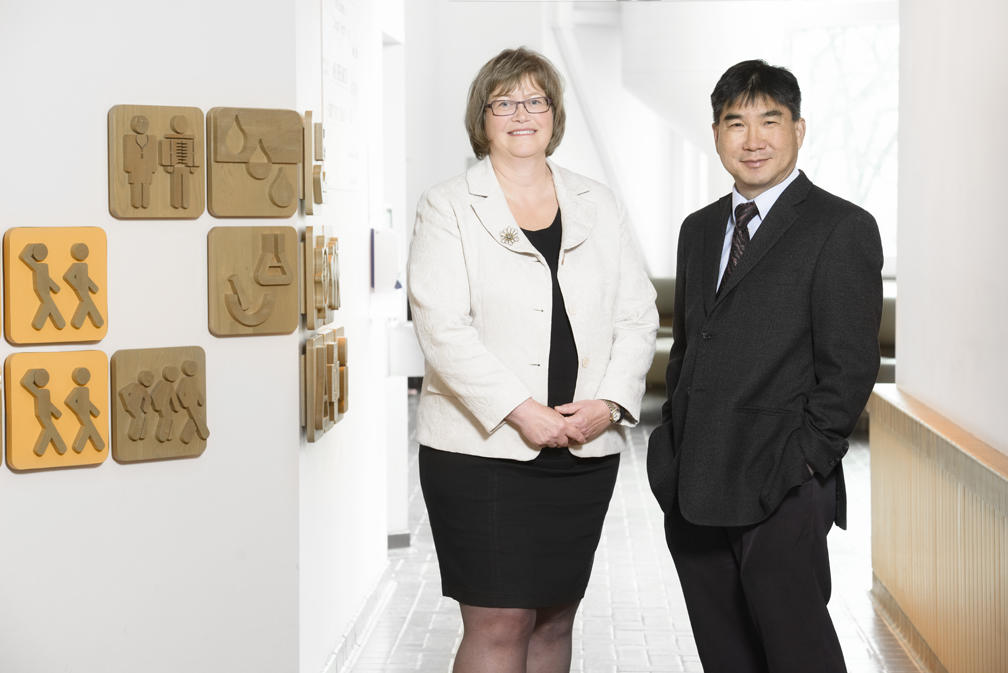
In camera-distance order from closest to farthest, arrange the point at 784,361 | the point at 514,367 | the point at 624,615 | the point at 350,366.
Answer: the point at 784,361 → the point at 514,367 → the point at 350,366 → the point at 624,615

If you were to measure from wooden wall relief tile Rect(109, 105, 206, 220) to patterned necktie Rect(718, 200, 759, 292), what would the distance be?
1.34 m

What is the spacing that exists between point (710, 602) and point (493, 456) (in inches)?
24.2

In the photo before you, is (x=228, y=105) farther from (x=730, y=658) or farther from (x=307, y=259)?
(x=730, y=658)

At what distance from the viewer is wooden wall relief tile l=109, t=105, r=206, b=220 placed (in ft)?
9.56

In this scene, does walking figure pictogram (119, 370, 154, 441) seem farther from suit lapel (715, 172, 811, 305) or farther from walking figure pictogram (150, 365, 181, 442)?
suit lapel (715, 172, 811, 305)

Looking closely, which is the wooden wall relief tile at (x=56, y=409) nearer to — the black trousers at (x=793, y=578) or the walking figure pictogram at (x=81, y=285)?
the walking figure pictogram at (x=81, y=285)

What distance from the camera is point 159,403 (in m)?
3.00

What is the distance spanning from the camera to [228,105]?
10.0ft

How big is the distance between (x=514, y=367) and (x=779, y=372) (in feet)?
2.08

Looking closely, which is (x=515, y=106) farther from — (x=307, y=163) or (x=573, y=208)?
(x=307, y=163)

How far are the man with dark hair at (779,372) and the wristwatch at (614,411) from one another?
0.24 m

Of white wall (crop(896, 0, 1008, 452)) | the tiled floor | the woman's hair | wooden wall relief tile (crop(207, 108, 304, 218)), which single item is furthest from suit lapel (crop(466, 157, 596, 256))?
the tiled floor

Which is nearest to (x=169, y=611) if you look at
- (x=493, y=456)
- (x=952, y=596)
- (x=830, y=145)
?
(x=493, y=456)

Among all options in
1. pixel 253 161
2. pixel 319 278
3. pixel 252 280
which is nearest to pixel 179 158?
pixel 253 161
